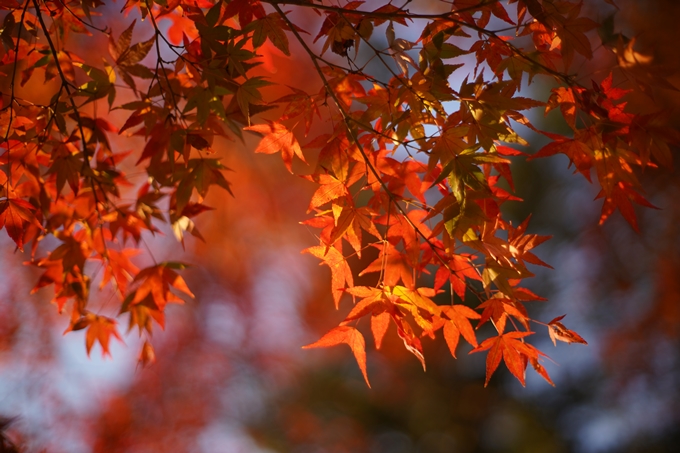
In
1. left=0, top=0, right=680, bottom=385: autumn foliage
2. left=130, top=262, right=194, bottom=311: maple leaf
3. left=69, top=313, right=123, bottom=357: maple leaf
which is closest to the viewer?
left=0, top=0, right=680, bottom=385: autumn foliage

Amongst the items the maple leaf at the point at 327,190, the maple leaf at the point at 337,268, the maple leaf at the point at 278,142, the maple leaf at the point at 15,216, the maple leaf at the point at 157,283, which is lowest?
the maple leaf at the point at 157,283

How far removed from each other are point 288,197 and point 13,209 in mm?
2363

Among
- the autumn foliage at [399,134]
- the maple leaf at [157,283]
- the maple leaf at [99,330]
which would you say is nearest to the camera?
the autumn foliage at [399,134]

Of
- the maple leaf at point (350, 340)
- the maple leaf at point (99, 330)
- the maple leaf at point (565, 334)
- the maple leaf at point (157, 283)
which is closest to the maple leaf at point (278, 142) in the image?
the maple leaf at point (350, 340)

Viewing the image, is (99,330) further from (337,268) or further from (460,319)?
(460,319)

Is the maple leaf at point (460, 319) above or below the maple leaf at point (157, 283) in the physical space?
above

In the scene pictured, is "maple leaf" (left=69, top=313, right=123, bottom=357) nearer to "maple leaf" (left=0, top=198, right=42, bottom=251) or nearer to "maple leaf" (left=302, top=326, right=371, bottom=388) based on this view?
"maple leaf" (left=0, top=198, right=42, bottom=251)

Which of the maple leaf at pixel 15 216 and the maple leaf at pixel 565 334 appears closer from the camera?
the maple leaf at pixel 565 334

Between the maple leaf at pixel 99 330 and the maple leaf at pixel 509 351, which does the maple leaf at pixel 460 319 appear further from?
the maple leaf at pixel 99 330

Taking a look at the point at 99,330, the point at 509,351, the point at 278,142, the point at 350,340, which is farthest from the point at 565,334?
the point at 99,330

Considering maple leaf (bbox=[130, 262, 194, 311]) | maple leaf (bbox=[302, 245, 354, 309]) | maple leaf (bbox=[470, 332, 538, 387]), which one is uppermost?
maple leaf (bbox=[302, 245, 354, 309])

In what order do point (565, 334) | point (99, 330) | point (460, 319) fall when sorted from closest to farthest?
point (565, 334) < point (460, 319) < point (99, 330)

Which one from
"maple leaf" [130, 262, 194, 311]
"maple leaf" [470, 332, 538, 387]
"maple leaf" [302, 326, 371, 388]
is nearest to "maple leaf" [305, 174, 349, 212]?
"maple leaf" [302, 326, 371, 388]

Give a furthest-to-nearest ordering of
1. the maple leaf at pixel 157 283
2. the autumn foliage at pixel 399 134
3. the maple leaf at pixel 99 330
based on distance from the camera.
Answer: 1. the maple leaf at pixel 99 330
2. the maple leaf at pixel 157 283
3. the autumn foliage at pixel 399 134
